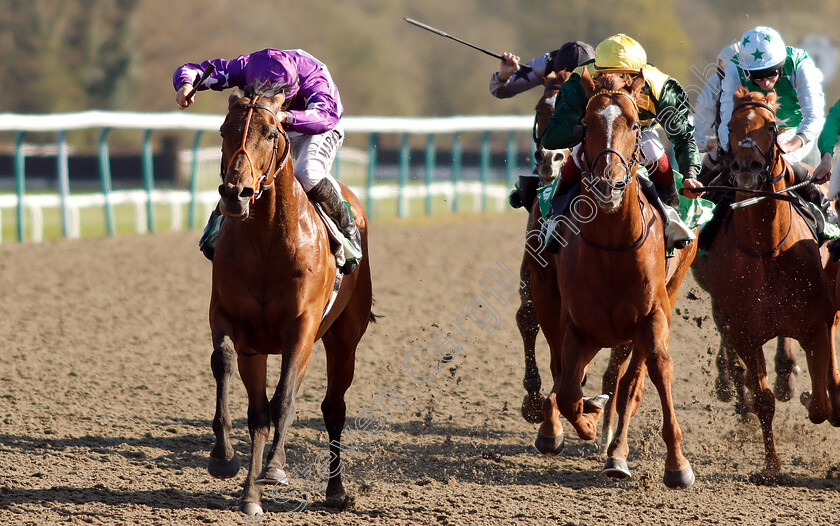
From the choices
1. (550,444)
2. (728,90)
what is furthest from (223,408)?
(728,90)

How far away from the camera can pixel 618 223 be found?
4.39 metres

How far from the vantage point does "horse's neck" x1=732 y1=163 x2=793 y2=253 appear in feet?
17.3

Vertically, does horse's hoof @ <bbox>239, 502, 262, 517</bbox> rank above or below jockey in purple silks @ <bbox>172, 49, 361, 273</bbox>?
below

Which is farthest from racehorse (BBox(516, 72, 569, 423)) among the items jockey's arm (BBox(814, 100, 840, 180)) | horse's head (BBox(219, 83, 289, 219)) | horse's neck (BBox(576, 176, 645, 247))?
horse's head (BBox(219, 83, 289, 219))

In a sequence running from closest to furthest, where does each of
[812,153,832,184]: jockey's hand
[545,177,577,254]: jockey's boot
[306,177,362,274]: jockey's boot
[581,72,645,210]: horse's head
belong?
[581,72,645,210]: horse's head → [306,177,362,274]: jockey's boot → [545,177,577,254]: jockey's boot → [812,153,832,184]: jockey's hand

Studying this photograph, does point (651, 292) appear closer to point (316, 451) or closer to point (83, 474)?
point (316, 451)

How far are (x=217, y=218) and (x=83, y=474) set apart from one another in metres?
1.34

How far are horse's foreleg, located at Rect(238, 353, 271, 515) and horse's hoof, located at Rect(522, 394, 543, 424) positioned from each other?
1.85 m

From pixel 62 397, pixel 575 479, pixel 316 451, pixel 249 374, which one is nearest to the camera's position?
pixel 249 374

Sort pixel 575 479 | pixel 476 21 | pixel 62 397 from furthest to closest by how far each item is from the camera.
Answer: pixel 476 21 → pixel 62 397 → pixel 575 479

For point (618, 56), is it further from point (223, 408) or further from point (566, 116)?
point (223, 408)

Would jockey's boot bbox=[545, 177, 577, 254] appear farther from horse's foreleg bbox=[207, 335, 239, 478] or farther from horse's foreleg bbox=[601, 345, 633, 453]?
horse's foreleg bbox=[207, 335, 239, 478]

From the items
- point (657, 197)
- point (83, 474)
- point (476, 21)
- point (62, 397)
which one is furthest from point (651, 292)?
point (476, 21)

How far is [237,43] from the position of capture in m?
33.2
